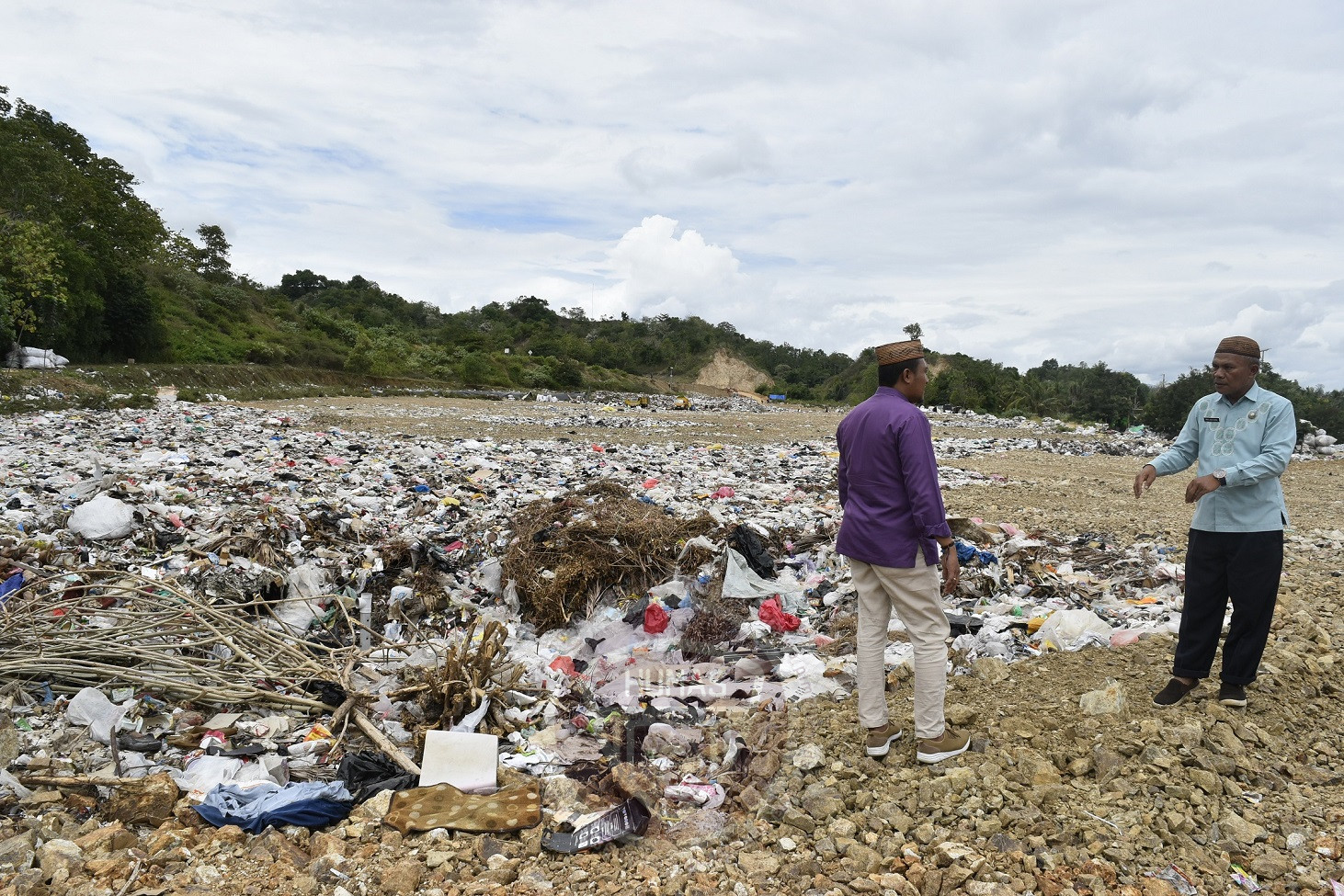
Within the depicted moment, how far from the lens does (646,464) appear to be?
423 inches

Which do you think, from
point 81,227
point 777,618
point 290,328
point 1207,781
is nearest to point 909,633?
point 1207,781

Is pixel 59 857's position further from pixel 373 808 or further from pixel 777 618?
pixel 777 618

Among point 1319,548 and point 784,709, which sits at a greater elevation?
point 1319,548

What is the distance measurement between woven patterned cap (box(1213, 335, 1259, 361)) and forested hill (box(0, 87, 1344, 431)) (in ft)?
62.6

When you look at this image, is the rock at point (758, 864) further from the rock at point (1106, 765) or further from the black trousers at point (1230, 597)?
the black trousers at point (1230, 597)

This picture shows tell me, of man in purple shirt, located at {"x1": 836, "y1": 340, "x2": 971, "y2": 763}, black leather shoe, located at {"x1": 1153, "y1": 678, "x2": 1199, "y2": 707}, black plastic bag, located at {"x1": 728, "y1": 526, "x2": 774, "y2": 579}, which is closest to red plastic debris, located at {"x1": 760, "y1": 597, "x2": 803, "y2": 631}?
black plastic bag, located at {"x1": 728, "y1": 526, "x2": 774, "y2": 579}

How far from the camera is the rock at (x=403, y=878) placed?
2174 millimetres

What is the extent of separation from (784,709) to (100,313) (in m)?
28.9

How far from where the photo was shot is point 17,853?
2.13 m

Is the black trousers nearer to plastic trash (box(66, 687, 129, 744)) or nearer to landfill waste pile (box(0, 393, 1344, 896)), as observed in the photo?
landfill waste pile (box(0, 393, 1344, 896))

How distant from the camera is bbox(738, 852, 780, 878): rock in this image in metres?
2.25

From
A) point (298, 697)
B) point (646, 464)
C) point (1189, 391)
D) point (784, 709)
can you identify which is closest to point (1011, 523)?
point (784, 709)

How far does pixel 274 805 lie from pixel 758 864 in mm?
1552

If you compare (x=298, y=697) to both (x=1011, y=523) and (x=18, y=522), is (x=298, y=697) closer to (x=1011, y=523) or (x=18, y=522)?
(x=18, y=522)
